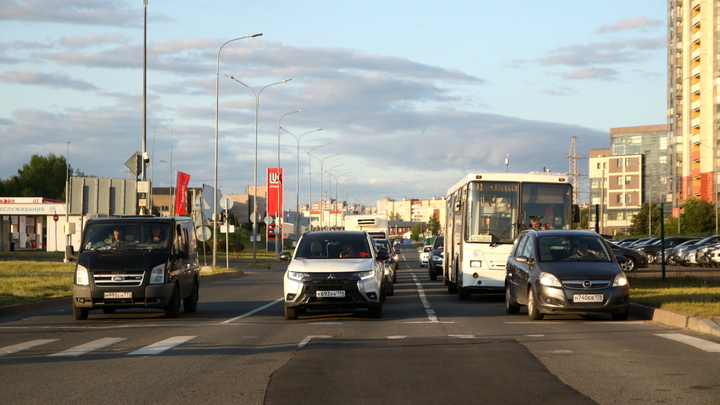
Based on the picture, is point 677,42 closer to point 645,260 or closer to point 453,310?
point 645,260

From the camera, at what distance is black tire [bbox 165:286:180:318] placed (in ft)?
54.4

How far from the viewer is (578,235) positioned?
16.8 metres

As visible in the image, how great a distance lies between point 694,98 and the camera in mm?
95812

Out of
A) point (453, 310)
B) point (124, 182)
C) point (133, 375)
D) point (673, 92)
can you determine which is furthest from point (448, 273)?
point (673, 92)

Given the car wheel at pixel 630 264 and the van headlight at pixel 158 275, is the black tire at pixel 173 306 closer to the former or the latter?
the van headlight at pixel 158 275

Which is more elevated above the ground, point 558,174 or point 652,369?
point 558,174

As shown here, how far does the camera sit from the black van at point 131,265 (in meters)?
16.0

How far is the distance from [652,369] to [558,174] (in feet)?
44.6

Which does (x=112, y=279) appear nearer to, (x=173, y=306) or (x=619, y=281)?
(x=173, y=306)

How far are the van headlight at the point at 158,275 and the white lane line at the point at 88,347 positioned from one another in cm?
337

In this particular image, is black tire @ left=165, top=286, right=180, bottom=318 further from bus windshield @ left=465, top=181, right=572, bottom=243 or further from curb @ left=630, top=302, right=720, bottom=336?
curb @ left=630, top=302, right=720, bottom=336

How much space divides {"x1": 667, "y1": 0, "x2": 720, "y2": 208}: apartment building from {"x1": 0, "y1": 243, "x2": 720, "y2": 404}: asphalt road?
253 ft

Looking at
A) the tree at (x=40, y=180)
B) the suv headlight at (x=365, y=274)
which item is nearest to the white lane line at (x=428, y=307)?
the suv headlight at (x=365, y=274)

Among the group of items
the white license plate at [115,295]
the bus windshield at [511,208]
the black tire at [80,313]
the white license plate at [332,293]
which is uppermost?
the bus windshield at [511,208]
